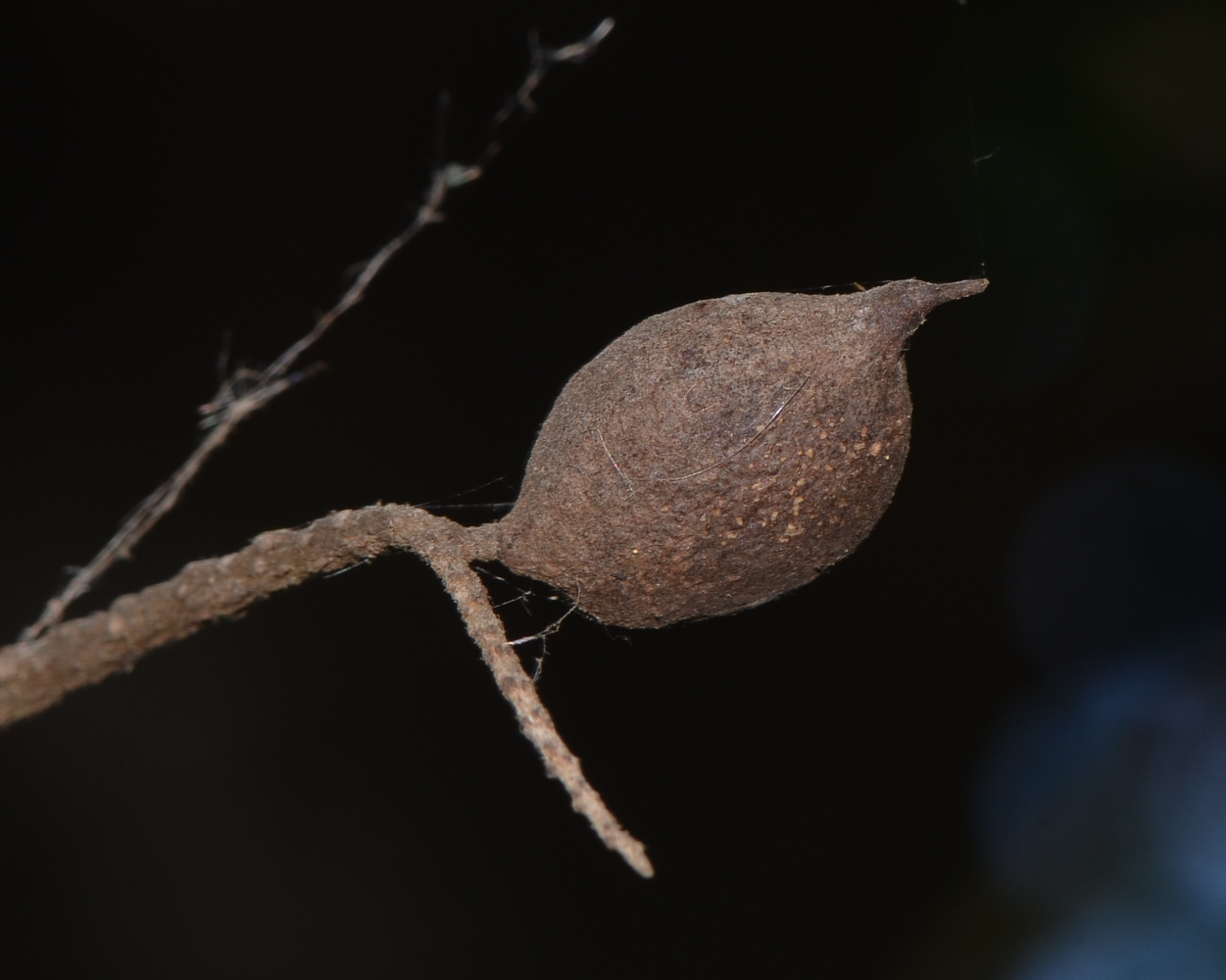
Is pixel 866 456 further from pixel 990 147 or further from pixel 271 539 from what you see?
pixel 990 147

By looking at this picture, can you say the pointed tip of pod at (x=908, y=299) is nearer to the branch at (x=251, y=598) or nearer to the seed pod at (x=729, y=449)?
the seed pod at (x=729, y=449)

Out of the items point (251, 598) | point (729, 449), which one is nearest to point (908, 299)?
point (729, 449)

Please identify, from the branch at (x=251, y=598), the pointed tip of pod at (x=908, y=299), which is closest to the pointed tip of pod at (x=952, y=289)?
the pointed tip of pod at (x=908, y=299)

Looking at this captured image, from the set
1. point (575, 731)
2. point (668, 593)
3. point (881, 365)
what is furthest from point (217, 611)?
point (575, 731)

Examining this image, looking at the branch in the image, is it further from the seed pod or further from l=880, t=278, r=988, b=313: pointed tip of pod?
l=880, t=278, r=988, b=313: pointed tip of pod

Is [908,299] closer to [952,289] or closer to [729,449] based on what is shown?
[952,289]
